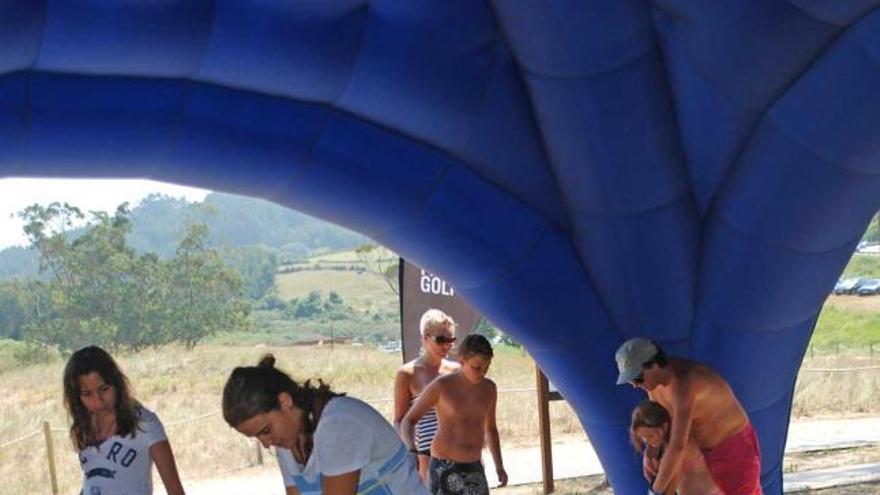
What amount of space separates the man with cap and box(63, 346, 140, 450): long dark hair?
1.47 metres

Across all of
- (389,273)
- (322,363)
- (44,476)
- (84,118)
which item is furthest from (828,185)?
(389,273)

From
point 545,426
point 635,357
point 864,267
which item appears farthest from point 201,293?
point 635,357

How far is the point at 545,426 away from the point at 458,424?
2899 mm

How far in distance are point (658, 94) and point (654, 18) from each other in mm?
263

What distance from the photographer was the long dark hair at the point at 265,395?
8.22ft

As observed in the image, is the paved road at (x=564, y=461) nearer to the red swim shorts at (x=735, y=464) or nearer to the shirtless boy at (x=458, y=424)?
the shirtless boy at (x=458, y=424)

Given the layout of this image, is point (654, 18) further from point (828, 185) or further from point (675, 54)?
point (828, 185)

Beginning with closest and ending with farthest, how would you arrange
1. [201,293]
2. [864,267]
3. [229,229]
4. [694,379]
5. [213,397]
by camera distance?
[694,379] → [213,397] → [201,293] → [864,267] → [229,229]

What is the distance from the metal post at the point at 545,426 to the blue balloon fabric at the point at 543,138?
7.17 feet

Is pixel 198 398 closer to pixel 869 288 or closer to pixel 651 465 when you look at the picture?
pixel 651 465

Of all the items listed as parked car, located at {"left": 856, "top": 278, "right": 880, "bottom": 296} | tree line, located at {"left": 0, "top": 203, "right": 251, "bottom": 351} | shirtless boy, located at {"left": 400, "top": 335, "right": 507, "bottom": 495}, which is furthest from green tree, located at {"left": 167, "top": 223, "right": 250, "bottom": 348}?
shirtless boy, located at {"left": 400, "top": 335, "right": 507, "bottom": 495}

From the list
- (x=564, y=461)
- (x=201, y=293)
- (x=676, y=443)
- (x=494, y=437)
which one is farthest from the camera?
(x=201, y=293)

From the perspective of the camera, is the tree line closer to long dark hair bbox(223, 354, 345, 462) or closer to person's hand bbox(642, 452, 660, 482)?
person's hand bbox(642, 452, 660, 482)

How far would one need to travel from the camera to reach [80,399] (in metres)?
3.43
